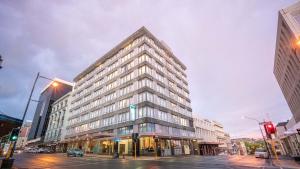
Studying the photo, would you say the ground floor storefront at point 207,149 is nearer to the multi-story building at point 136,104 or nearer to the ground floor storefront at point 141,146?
the multi-story building at point 136,104

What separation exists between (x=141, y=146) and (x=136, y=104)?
30.2ft

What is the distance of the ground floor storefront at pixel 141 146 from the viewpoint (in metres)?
33.5

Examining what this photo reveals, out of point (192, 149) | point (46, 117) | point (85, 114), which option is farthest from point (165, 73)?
point (46, 117)

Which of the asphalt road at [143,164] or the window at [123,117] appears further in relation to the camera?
the window at [123,117]

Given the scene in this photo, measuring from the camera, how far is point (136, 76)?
137 feet

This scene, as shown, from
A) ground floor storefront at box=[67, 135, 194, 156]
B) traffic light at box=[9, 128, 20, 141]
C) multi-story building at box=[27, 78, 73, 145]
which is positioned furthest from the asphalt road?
multi-story building at box=[27, 78, 73, 145]

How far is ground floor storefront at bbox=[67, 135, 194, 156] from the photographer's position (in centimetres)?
3350

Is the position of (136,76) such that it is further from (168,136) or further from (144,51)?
(168,136)

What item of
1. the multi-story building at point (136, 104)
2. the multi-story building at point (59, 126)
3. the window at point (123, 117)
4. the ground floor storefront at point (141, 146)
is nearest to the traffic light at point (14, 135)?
the multi-story building at point (136, 104)

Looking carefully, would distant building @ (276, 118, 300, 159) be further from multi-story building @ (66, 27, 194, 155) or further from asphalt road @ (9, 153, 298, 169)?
multi-story building @ (66, 27, 194, 155)

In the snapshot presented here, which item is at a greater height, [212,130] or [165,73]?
[165,73]

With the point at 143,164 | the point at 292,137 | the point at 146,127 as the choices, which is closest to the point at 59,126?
the point at 146,127

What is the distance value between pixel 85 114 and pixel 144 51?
30536 millimetres

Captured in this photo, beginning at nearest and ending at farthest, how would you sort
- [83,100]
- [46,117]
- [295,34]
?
1. [295,34]
2. [83,100]
3. [46,117]
